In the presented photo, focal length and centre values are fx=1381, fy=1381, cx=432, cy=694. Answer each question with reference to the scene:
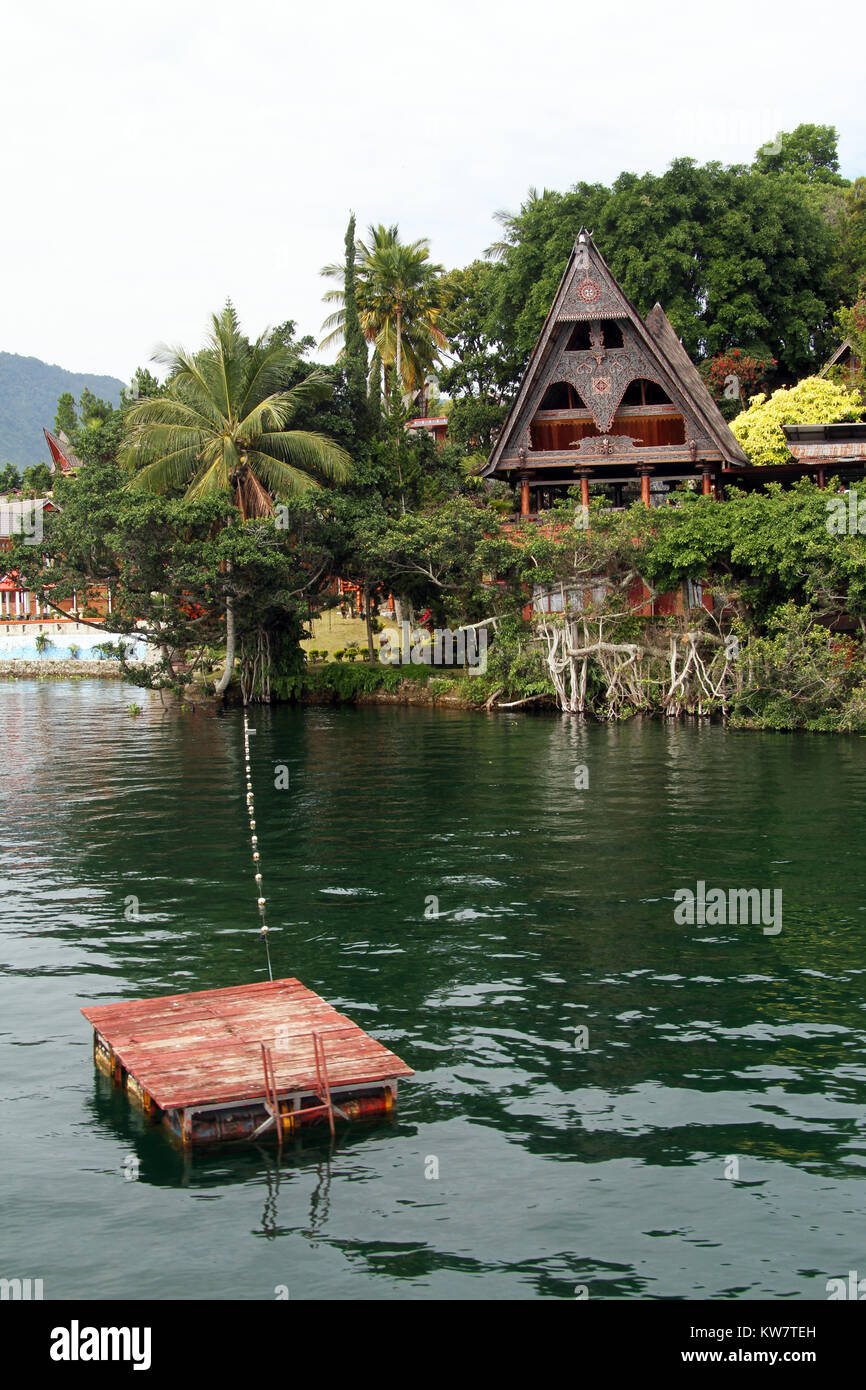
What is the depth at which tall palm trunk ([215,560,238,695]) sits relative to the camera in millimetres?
46031

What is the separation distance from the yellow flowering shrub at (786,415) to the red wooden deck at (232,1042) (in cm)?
3729

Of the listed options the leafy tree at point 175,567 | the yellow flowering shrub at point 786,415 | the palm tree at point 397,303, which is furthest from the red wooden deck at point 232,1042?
the palm tree at point 397,303

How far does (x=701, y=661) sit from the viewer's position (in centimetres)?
3984

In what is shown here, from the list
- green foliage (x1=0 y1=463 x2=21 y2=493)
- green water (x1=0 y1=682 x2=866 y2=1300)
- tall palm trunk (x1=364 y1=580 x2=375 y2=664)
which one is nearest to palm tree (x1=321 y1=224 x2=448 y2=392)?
tall palm trunk (x1=364 y1=580 x2=375 y2=664)

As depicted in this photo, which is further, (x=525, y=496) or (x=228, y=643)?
(x=228, y=643)

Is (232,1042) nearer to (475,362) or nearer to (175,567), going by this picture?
(175,567)

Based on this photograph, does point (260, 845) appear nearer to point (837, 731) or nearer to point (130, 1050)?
point (130, 1050)

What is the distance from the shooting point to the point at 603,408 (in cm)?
4447

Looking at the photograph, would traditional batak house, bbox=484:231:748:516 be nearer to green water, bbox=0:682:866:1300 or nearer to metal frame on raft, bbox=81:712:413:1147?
green water, bbox=0:682:866:1300

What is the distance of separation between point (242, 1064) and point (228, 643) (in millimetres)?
36778

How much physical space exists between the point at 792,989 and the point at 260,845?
10.7 m

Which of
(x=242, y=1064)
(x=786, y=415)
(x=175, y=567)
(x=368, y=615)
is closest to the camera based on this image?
(x=242, y=1064)

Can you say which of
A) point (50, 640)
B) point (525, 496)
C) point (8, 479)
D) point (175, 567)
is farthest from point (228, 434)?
point (8, 479)
